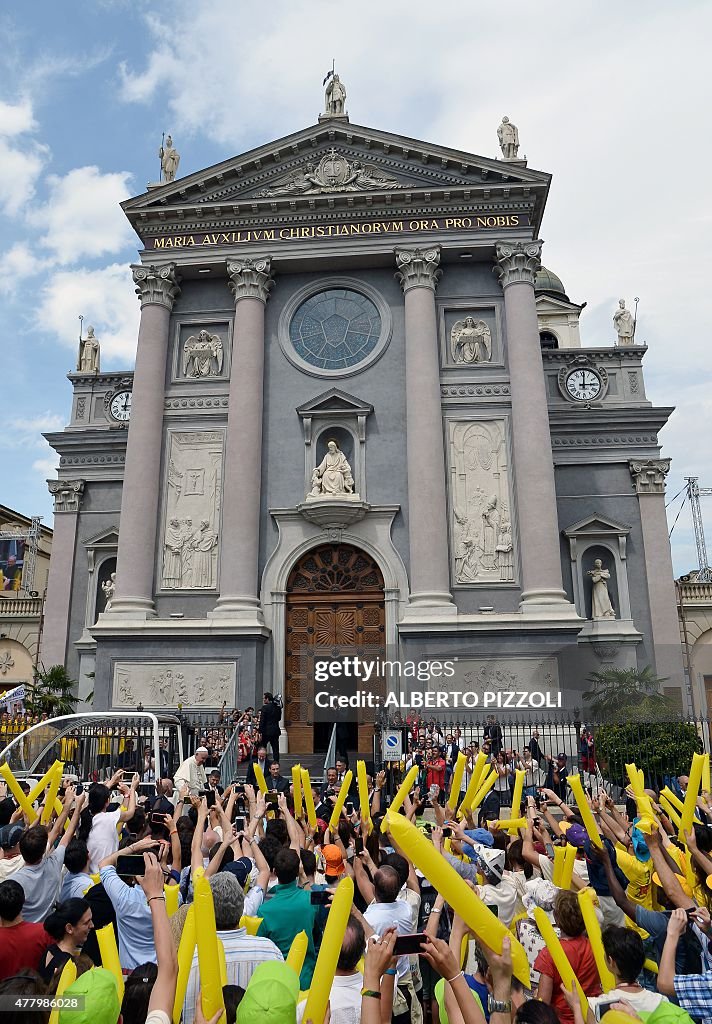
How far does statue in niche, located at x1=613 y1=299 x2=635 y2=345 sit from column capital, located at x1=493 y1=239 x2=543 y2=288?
7.58 meters

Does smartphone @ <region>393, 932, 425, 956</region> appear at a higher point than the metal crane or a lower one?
lower

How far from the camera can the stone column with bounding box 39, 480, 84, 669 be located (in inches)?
1190

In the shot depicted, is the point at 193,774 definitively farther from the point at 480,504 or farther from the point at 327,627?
the point at 480,504

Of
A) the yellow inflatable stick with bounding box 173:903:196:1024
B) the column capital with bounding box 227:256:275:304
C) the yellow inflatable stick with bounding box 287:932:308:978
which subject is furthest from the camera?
the column capital with bounding box 227:256:275:304

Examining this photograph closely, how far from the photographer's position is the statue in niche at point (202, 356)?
2859 centimetres

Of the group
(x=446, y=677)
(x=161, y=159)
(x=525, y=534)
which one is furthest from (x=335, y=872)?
(x=161, y=159)

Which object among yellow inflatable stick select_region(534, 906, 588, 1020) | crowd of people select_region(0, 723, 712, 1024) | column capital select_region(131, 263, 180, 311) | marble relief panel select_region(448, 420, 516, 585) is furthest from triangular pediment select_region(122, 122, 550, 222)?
yellow inflatable stick select_region(534, 906, 588, 1020)

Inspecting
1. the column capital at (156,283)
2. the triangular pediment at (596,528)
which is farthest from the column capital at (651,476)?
the column capital at (156,283)

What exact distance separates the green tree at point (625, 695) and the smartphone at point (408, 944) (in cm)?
2041

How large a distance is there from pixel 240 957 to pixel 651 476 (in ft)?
91.9

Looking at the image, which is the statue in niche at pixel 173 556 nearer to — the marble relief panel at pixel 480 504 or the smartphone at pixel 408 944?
the marble relief panel at pixel 480 504

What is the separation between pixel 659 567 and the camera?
93.5 feet

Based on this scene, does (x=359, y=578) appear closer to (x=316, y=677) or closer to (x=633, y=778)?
(x=316, y=677)

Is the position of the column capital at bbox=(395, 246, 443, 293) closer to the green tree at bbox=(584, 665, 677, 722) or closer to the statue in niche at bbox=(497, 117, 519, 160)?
the statue in niche at bbox=(497, 117, 519, 160)
